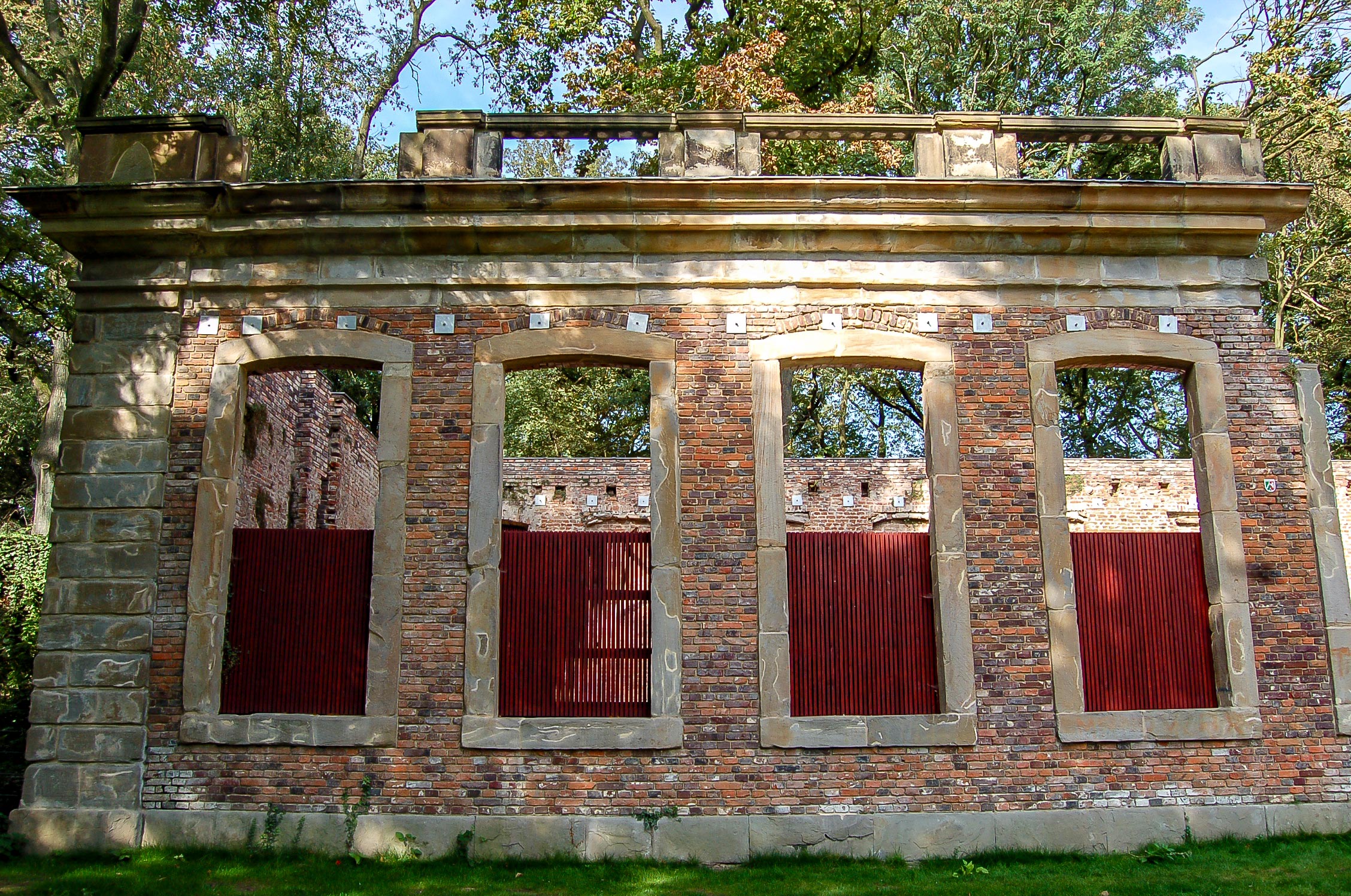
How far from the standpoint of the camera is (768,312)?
8.57 metres

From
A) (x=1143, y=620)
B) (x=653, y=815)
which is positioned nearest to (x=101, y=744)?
(x=653, y=815)

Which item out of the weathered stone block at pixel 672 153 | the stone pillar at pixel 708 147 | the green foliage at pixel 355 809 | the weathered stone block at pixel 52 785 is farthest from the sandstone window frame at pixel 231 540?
the stone pillar at pixel 708 147

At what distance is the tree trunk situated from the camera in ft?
48.3

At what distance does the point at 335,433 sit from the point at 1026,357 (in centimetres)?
951

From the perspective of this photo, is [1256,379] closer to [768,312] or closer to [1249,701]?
[1249,701]

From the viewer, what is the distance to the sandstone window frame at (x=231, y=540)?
25.5 ft

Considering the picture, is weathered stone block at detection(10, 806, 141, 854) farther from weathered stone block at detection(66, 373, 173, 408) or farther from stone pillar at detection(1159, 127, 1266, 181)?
stone pillar at detection(1159, 127, 1266, 181)

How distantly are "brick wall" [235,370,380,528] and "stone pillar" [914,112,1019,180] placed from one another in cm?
668

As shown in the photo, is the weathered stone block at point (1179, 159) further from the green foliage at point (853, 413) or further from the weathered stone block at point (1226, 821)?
the green foliage at point (853, 413)

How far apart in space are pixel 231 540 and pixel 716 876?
16.2ft

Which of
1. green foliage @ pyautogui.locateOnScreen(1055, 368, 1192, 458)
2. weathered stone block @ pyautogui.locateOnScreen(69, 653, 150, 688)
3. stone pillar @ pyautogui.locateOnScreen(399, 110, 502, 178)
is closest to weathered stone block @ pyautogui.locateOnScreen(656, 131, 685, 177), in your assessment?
stone pillar @ pyautogui.locateOnScreen(399, 110, 502, 178)

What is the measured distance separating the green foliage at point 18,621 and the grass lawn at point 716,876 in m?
2.45

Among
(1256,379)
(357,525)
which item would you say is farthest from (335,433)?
(1256,379)

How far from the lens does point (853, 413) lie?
91.0 feet
